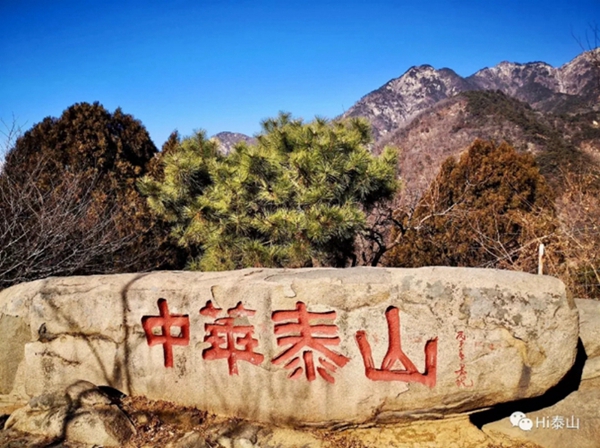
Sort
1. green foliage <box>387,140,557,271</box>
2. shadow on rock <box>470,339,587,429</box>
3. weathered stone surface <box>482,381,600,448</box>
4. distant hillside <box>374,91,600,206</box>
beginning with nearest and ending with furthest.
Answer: weathered stone surface <box>482,381,600,448</box>, shadow on rock <box>470,339,587,429</box>, green foliage <box>387,140,557,271</box>, distant hillside <box>374,91,600,206</box>

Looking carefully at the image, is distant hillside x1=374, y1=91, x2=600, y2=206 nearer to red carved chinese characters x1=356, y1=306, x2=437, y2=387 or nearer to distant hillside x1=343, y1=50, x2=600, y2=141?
distant hillside x1=343, y1=50, x2=600, y2=141

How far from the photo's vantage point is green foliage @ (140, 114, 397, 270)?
176 inches

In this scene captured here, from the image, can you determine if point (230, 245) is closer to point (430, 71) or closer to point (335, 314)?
point (335, 314)

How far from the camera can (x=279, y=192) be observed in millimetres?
4566

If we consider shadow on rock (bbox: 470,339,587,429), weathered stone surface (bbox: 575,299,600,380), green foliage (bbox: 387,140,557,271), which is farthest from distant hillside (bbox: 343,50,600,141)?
shadow on rock (bbox: 470,339,587,429)

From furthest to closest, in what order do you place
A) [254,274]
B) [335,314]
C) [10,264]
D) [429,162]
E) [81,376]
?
[429,162]
[10,264]
[81,376]
[254,274]
[335,314]

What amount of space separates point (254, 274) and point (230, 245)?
189 centimetres

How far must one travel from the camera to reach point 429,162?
15203mm

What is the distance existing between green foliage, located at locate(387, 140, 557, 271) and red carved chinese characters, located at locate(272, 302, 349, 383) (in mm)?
3543

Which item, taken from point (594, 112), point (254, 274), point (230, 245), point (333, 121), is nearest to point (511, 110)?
point (594, 112)

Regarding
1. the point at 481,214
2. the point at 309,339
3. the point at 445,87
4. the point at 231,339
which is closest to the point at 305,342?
the point at 309,339

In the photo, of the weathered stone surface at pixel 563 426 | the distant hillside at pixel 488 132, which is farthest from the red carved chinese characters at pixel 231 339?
the distant hillside at pixel 488 132

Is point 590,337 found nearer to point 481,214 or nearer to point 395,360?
point 395,360

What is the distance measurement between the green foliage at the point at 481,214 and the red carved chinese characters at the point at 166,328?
12.7ft
